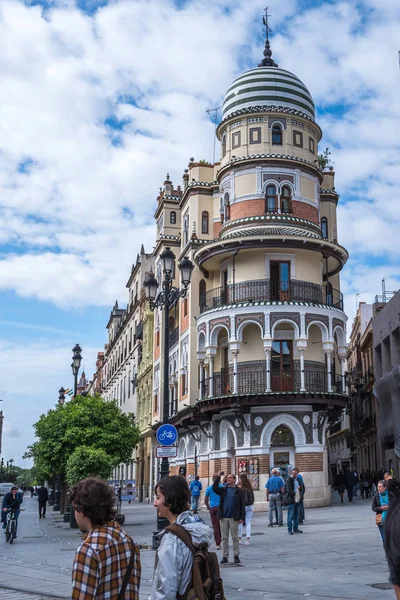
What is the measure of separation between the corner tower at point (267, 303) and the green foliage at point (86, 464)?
8879 mm

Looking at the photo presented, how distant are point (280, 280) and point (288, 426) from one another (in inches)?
264

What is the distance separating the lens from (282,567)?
13.5 meters

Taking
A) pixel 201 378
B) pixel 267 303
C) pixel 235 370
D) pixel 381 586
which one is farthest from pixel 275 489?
pixel 201 378

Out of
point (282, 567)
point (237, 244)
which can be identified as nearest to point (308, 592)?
point (282, 567)

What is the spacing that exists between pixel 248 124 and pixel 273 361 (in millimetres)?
11952

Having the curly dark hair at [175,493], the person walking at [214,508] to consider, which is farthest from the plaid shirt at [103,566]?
the person walking at [214,508]

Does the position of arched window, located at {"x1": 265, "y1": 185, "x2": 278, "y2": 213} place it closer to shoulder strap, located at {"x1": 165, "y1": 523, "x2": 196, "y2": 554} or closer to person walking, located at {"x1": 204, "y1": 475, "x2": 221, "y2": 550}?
person walking, located at {"x1": 204, "y1": 475, "x2": 221, "y2": 550}

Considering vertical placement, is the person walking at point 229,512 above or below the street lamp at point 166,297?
below

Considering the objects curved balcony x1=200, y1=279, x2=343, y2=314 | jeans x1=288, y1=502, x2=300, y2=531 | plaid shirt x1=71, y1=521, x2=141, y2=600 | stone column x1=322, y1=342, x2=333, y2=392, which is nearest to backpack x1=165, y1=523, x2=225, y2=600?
plaid shirt x1=71, y1=521, x2=141, y2=600

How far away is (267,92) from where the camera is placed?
3728 centimetres

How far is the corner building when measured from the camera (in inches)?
1287

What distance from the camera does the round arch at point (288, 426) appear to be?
1280 inches

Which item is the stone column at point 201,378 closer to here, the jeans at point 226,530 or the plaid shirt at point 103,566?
the jeans at point 226,530

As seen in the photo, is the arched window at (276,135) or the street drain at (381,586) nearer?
the street drain at (381,586)
